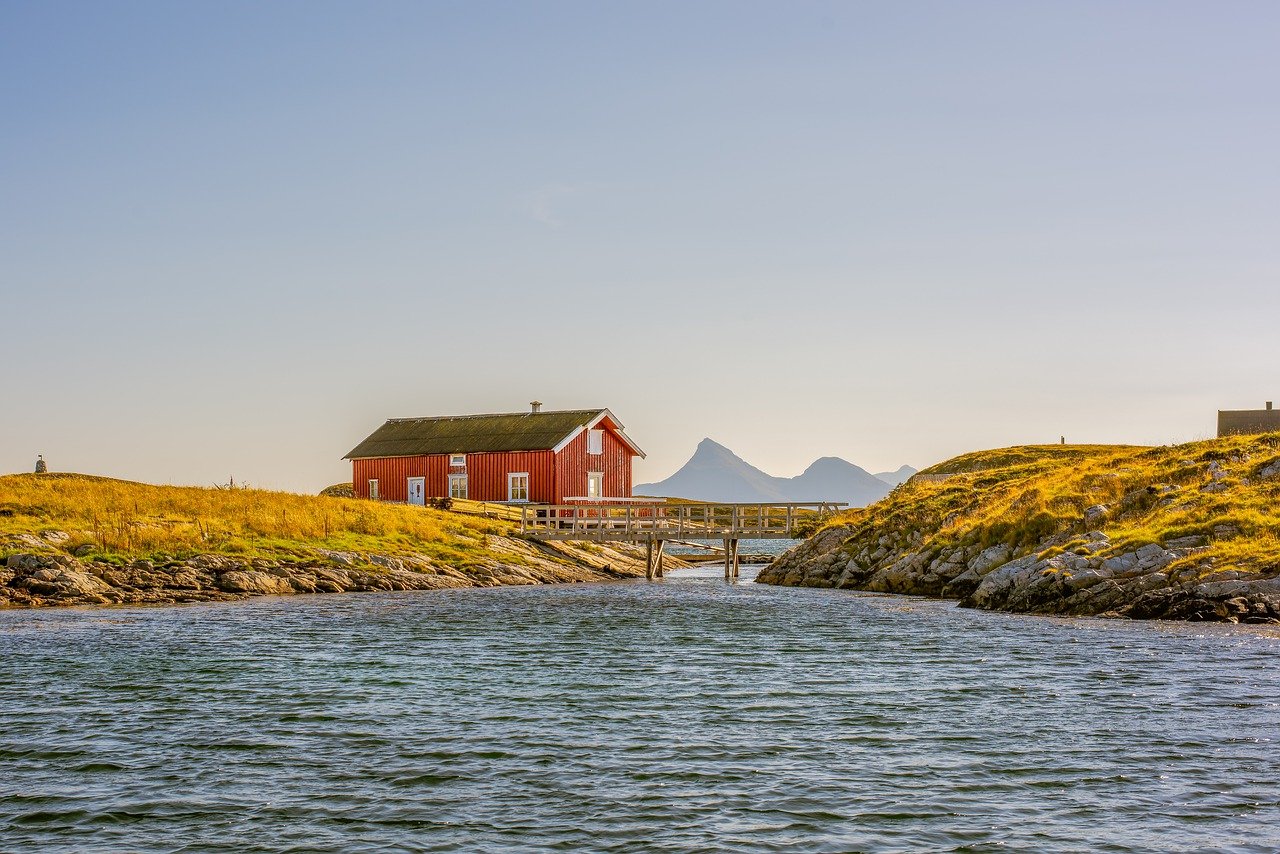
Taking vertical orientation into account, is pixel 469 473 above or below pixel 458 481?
above

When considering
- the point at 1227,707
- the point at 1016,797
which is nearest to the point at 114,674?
the point at 1016,797

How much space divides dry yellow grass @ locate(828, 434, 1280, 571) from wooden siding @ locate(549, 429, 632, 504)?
2060cm

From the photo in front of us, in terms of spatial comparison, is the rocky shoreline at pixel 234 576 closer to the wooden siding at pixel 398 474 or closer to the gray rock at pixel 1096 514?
the wooden siding at pixel 398 474

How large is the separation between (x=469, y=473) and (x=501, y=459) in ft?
8.32

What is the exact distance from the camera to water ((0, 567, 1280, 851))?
39.9 ft

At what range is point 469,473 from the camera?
238ft

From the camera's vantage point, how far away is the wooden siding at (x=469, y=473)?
69938 millimetres

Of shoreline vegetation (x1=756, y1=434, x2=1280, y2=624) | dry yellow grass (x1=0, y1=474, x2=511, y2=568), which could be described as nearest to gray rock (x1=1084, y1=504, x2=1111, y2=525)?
shoreline vegetation (x1=756, y1=434, x2=1280, y2=624)

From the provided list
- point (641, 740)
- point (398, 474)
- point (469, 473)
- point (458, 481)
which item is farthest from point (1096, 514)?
point (398, 474)

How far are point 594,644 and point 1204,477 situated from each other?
22.9 meters

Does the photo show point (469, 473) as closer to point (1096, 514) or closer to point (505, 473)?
point (505, 473)

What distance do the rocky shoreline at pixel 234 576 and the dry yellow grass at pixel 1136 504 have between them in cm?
1595

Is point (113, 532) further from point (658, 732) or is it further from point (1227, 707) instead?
point (1227, 707)

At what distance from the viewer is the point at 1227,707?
17.9 meters
